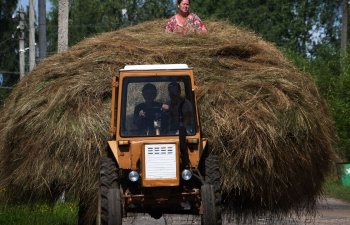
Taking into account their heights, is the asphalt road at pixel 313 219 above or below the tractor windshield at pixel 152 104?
below

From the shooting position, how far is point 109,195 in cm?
1027

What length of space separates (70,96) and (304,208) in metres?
3.03

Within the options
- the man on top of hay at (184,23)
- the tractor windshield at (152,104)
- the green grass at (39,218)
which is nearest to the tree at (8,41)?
the green grass at (39,218)

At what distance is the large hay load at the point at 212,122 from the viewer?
10.6 m

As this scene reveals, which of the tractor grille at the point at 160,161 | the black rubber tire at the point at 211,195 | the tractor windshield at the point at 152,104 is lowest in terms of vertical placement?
the black rubber tire at the point at 211,195

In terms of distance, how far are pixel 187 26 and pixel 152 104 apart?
1.85m

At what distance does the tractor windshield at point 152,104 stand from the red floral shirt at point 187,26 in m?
1.44

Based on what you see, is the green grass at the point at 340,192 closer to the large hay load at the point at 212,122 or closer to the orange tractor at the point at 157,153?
the large hay load at the point at 212,122

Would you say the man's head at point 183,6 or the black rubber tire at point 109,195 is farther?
the man's head at point 183,6

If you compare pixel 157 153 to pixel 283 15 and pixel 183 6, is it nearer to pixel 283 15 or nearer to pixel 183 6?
pixel 183 6

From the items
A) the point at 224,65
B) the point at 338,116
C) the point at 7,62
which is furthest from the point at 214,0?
the point at 224,65

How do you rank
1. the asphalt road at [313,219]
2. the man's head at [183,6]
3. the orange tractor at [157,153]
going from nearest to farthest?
the orange tractor at [157,153] → the man's head at [183,6] → the asphalt road at [313,219]

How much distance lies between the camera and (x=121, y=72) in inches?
424

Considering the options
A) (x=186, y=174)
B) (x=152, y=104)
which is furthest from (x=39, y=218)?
(x=186, y=174)
